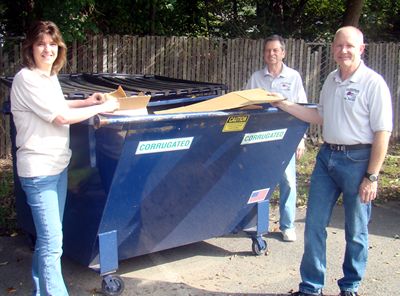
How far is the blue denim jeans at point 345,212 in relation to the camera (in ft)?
11.7

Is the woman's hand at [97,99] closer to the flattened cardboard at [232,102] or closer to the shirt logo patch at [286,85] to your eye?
the flattened cardboard at [232,102]

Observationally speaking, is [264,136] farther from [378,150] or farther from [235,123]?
[378,150]

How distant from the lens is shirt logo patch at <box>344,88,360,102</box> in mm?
3490

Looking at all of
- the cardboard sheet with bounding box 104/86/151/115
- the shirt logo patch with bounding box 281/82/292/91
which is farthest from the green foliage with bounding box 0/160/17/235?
the shirt logo patch with bounding box 281/82/292/91

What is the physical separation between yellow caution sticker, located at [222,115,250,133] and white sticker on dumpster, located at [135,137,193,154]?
282 mm

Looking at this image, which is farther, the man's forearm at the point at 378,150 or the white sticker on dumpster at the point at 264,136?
the white sticker on dumpster at the point at 264,136

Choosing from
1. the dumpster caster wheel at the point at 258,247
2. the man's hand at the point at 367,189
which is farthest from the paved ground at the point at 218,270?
the man's hand at the point at 367,189

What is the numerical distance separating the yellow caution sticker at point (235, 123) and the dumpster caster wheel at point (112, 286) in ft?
4.38

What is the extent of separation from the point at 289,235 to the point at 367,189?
1.82 m

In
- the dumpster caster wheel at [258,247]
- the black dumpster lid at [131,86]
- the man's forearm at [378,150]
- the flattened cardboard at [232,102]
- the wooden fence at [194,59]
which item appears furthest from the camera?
the wooden fence at [194,59]

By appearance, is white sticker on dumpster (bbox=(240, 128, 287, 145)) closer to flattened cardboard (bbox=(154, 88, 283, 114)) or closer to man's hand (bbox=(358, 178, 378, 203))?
flattened cardboard (bbox=(154, 88, 283, 114))

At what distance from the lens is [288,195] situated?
516cm

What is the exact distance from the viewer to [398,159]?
898 centimetres

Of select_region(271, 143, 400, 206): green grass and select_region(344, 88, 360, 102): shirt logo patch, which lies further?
select_region(271, 143, 400, 206): green grass
